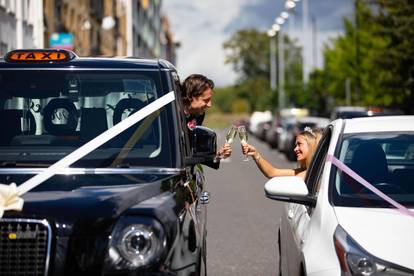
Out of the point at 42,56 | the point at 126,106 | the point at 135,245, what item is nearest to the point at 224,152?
the point at 126,106

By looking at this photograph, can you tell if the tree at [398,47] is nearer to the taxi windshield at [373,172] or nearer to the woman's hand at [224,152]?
the woman's hand at [224,152]

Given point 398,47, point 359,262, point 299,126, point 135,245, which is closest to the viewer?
point 135,245

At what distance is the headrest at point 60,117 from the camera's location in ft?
21.3

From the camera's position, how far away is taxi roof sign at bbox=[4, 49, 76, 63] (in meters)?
6.73

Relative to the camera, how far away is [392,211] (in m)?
5.72

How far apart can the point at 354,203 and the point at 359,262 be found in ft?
2.31

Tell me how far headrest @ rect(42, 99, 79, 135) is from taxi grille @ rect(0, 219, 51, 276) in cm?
149

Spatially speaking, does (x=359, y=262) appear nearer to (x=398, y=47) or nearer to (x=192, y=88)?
(x=192, y=88)

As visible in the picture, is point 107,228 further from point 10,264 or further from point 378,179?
point 378,179

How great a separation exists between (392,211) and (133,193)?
145 cm

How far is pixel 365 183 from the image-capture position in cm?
608

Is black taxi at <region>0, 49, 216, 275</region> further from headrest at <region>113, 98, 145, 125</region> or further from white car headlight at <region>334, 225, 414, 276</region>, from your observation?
white car headlight at <region>334, 225, 414, 276</region>

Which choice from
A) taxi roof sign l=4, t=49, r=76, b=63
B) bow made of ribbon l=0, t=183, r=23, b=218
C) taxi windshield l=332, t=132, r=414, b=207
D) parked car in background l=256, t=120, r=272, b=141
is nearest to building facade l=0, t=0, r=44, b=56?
taxi roof sign l=4, t=49, r=76, b=63

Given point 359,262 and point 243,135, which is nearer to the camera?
point 359,262
